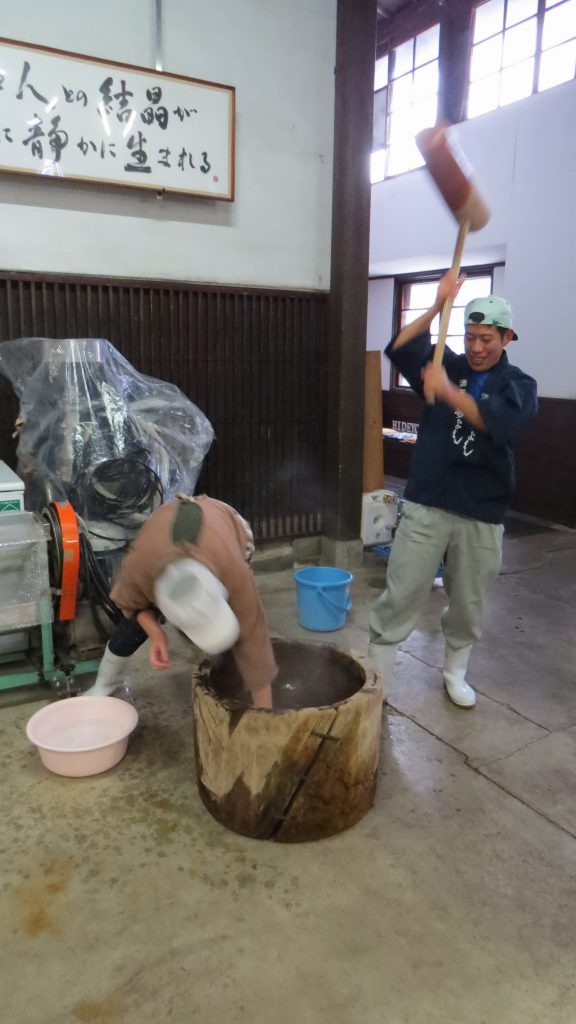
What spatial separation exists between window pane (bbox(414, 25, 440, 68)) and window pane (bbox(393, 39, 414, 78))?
0.47 ft

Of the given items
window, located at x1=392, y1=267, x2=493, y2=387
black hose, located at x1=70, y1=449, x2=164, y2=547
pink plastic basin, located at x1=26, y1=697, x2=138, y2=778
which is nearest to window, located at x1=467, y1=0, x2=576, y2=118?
window, located at x1=392, y1=267, x2=493, y2=387

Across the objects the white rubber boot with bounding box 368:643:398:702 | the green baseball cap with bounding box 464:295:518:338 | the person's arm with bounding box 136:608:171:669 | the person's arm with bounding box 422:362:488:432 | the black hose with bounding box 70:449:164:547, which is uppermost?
the green baseball cap with bounding box 464:295:518:338

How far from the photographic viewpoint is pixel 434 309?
2902 mm

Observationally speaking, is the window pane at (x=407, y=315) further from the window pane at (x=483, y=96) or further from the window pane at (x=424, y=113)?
the window pane at (x=483, y=96)

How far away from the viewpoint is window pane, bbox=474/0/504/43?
7633mm

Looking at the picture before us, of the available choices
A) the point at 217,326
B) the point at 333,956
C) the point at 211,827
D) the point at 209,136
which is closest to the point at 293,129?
the point at 209,136

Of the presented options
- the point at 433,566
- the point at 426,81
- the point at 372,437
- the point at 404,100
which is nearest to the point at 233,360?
the point at 372,437

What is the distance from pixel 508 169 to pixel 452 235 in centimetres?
101

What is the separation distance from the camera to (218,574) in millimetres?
2191

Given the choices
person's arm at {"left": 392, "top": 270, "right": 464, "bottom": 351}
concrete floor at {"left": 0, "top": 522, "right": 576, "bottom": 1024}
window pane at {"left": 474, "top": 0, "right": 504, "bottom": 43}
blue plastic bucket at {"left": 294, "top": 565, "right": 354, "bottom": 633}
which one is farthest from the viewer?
window pane at {"left": 474, "top": 0, "right": 504, "bottom": 43}

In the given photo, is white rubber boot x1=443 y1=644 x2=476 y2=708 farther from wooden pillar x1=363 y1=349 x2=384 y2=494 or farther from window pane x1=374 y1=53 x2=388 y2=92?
window pane x1=374 y1=53 x2=388 y2=92

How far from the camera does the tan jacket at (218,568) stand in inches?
85.7

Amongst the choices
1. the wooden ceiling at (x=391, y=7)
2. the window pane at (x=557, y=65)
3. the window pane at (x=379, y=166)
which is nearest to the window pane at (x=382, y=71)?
the wooden ceiling at (x=391, y=7)

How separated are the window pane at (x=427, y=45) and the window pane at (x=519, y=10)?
104cm
